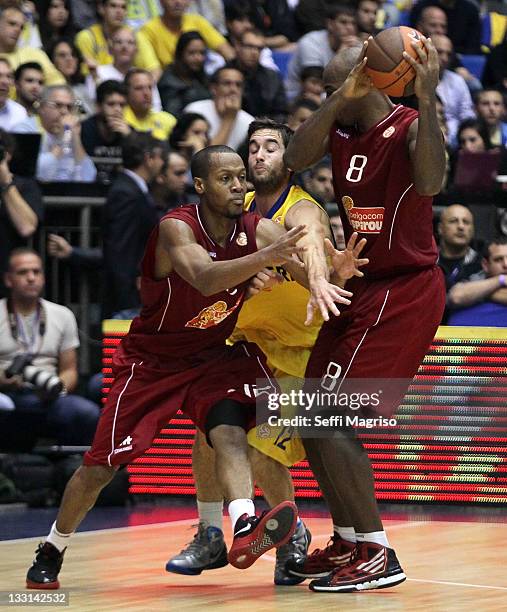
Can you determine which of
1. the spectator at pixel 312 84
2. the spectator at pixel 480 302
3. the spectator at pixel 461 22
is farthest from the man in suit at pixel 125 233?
the spectator at pixel 461 22

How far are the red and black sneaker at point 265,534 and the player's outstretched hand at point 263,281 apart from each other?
103cm

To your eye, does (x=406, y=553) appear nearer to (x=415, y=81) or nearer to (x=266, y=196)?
(x=266, y=196)

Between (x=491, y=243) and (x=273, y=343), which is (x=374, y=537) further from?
(x=491, y=243)

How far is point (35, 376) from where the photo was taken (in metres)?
9.61

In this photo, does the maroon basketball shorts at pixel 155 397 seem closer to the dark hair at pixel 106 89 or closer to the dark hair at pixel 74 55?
the dark hair at pixel 106 89

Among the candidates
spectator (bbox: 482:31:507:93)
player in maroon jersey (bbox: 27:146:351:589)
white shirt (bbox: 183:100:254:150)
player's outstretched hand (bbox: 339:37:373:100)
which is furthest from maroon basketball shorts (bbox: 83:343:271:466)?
spectator (bbox: 482:31:507:93)

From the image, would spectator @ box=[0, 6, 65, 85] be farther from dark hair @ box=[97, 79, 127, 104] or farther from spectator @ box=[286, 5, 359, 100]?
spectator @ box=[286, 5, 359, 100]

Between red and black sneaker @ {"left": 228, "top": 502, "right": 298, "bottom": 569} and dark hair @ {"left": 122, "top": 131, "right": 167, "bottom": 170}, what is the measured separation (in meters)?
4.91

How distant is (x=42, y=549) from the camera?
21.7 ft

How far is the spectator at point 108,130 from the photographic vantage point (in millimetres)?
11336

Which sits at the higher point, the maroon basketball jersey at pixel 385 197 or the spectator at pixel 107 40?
→ the maroon basketball jersey at pixel 385 197

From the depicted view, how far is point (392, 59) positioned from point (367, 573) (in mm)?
2252

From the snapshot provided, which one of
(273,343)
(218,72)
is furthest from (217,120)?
(273,343)

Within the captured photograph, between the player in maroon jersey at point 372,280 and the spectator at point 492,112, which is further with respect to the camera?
the spectator at point 492,112
